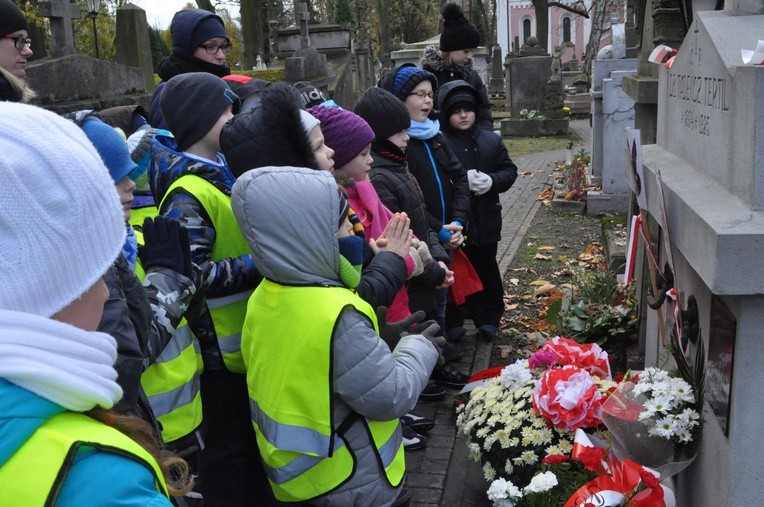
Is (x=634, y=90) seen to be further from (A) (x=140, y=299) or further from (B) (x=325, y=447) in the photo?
(A) (x=140, y=299)

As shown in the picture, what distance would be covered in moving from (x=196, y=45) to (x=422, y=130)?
1.42m

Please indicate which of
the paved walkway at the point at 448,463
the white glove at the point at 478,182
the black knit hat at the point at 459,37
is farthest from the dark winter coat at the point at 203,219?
the black knit hat at the point at 459,37

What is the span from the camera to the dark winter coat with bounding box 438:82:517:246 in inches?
219

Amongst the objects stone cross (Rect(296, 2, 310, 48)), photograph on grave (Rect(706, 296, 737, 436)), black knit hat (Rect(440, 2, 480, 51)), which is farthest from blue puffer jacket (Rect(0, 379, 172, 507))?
stone cross (Rect(296, 2, 310, 48))

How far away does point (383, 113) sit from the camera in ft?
14.3

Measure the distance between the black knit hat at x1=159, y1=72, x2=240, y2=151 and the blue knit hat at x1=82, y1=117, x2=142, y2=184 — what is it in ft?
2.16

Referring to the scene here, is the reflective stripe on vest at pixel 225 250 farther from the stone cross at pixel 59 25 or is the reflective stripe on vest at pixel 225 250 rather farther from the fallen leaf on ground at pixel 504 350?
the stone cross at pixel 59 25

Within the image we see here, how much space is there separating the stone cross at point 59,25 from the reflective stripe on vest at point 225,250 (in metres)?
5.33

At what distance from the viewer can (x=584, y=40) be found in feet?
211

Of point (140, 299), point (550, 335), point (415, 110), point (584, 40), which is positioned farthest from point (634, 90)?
point (584, 40)

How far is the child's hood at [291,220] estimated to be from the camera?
100 inches

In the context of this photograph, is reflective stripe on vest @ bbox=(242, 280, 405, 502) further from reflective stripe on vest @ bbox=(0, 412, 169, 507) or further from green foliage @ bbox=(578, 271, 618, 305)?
green foliage @ bbox=(578, 271, 618, 305)

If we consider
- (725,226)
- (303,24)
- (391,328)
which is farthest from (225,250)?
(303,24)

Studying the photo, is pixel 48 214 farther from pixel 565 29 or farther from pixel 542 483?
pixel 565 29
